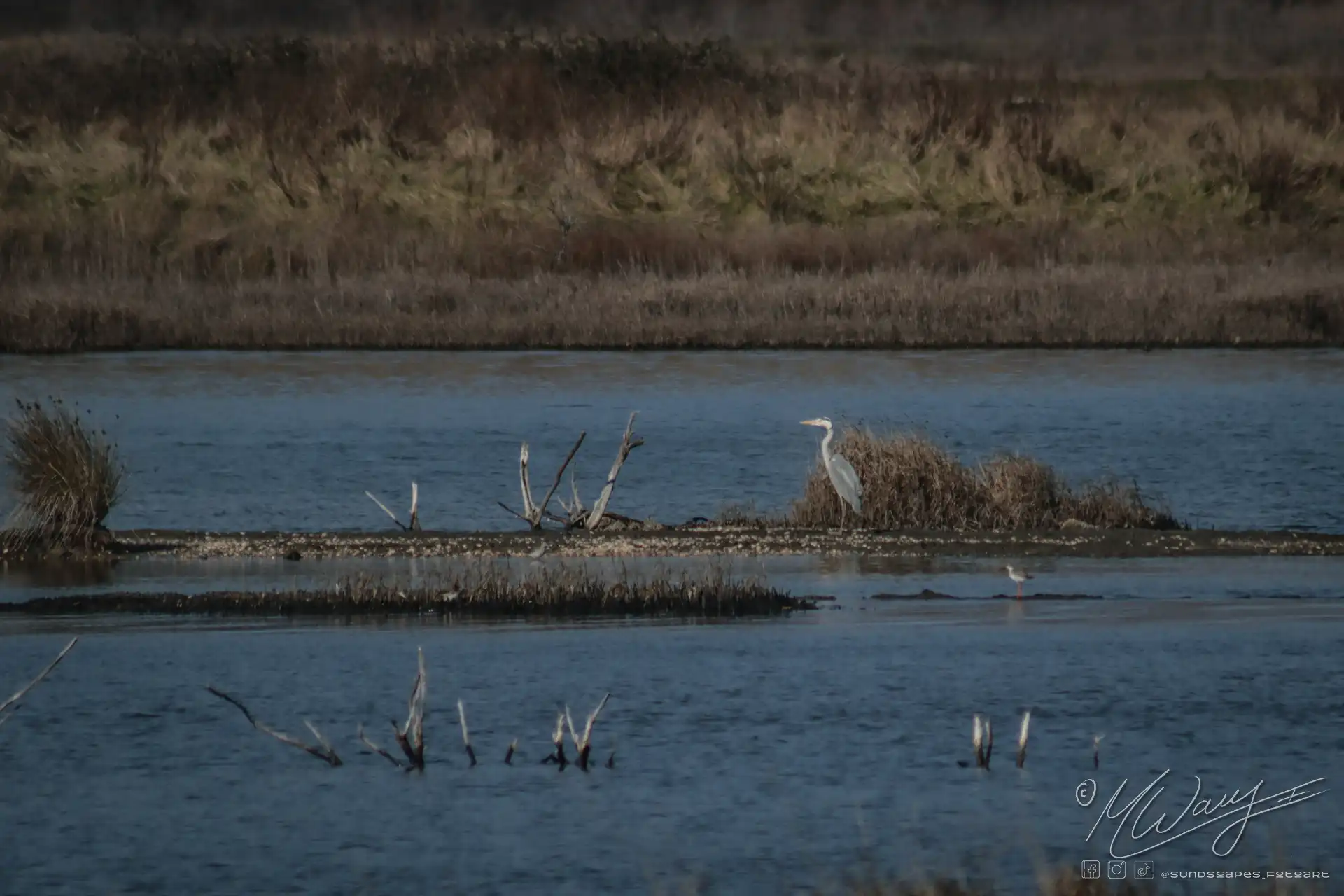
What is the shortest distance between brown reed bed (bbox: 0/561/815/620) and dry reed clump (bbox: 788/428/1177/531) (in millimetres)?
3688

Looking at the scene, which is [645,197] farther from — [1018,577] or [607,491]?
[1018,577]

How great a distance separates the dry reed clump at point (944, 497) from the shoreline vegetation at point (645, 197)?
21.4 metres

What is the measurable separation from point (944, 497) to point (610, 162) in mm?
42418

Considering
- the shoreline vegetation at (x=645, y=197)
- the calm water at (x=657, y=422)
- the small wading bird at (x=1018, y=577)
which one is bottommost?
the small wading bird at (x=1018, y=577)

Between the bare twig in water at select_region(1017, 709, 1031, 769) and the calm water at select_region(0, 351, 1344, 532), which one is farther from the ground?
the calm water at select_region(0, 351, 1344, 532)

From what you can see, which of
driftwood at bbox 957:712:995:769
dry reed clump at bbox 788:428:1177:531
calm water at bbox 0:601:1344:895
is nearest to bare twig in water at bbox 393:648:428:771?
calm water at bbox 0:601:1344:895

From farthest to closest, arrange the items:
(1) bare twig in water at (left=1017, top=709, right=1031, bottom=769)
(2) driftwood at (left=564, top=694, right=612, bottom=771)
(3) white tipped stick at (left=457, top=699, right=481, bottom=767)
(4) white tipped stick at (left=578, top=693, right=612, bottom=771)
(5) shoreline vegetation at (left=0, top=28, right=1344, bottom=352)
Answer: (5) shoreline vegetation at (left=0, top=28, right=1344, bottom=352) → (3) white tipped stick at (left=457, top=699, right=481, bottom=767) → (4) white tipped stick at (left=578, top=693, right=612, bottom=771) → (2) driftwood at (left=564, top=694, right=612, bottom=771) → (1) bare twig in water at (left=1017, top=709, right=1031, bottom=769)

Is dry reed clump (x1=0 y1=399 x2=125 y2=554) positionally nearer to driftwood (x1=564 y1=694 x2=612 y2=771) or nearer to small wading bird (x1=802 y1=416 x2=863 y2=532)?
small wading bird (x1=802 y1=416 x2=863 y2=532)

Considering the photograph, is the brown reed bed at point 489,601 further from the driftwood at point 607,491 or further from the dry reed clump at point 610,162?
the dry reed clump at point 610,162

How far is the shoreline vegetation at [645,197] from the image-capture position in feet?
163

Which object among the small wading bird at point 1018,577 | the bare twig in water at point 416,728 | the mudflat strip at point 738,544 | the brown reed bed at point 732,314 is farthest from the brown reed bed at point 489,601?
the brown reed bed at point 732,314

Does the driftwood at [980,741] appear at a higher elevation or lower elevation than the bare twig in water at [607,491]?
lower
